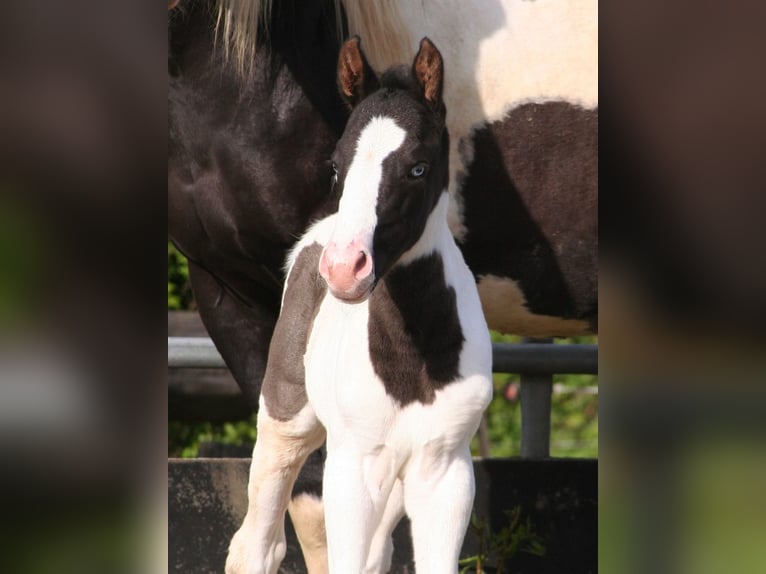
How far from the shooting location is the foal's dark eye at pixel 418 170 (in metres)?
2.19

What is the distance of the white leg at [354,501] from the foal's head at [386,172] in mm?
435

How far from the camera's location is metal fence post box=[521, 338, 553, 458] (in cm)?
389

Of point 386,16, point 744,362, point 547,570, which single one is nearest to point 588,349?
point 547,570

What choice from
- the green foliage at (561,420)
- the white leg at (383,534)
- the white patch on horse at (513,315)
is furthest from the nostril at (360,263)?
the green foliage at (561,420)

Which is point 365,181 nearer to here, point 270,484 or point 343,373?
point 343,373

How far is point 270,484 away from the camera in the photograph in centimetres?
283

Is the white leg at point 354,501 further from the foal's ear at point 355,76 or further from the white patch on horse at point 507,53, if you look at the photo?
the white patch on horse at point 507,53

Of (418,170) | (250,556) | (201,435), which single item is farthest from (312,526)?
(201,435)

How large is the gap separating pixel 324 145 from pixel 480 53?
49 centimetres

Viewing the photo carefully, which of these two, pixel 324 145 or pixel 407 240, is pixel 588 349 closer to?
pixel 324 145

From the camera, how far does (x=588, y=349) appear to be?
3881 mm

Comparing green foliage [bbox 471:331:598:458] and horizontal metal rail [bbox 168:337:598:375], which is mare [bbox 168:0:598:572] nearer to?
horizontal metal rail [bbox 168:337:598:375]

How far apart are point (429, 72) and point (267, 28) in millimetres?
598

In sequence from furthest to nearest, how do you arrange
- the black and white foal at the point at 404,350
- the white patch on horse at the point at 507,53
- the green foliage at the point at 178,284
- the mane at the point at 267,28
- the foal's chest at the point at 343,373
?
1. the green foliage at the point at 178,284
2. the white patch on horse at the point at 507,53
3. the mane at the point at 267,28
4. the foal's chest at the point at 343,373
5. the black and white foal at the point at 404,350
